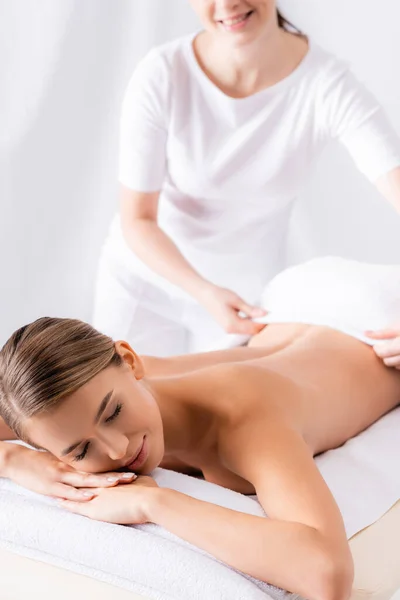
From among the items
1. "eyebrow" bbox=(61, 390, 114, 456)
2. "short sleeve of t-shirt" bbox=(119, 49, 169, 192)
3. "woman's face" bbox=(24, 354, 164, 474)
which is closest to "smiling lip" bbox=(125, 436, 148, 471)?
"woman's face" bbox=(24, 354, 164, 474)

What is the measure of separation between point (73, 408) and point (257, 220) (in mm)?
1165

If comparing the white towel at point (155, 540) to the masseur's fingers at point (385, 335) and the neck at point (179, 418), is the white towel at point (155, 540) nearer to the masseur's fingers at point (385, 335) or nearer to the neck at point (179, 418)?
the neck at point (179, 418)

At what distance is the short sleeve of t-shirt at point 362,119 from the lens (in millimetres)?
2467

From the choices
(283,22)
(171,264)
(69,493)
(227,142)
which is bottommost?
(69,493)

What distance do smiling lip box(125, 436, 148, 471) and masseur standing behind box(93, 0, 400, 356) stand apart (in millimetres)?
800

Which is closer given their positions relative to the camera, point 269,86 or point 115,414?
point 115,414

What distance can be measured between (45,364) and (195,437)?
0.41 metres

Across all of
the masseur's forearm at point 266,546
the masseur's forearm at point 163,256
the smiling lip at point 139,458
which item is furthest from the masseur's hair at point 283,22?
the masseur's forearm at point 266,546

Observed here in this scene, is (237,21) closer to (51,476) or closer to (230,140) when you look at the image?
(230,140)

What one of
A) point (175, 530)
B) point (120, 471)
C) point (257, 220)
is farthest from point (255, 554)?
point (257, 220)

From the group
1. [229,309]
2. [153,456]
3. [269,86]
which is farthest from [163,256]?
[153,456]

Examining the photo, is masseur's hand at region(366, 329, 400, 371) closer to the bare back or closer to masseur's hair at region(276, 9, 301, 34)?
the bare back

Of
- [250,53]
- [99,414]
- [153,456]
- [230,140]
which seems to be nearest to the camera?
[99,414]

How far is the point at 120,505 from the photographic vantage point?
166cm
